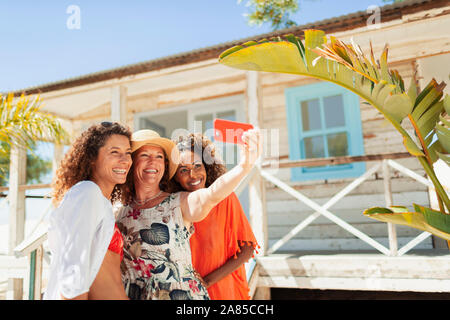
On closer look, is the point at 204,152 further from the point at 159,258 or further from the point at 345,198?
the point at 345,198

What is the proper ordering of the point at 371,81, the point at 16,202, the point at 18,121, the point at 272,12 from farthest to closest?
the point at 272,12 → the point at 16,202 → the point at 18,121 → the point at 371,81

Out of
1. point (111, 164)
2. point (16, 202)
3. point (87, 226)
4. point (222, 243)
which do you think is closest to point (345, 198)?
→ point (222, 243)

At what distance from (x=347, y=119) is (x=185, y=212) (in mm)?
4978

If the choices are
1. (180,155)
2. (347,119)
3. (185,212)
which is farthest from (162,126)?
(185,212)

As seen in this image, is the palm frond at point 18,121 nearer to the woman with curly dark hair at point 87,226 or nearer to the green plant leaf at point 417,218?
the woman with curly dark hair at point 87,226

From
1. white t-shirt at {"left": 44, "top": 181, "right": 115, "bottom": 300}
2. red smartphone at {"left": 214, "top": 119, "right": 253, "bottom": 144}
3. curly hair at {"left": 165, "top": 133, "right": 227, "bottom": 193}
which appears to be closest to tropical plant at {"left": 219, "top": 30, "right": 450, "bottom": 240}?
curly hair at {"left": 165, "top": 133, "right": 227, "bottom": 193}

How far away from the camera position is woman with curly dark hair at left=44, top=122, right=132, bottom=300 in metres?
1.28

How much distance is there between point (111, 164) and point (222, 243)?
82 cm

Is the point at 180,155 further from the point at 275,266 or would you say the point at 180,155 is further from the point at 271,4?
the point at 271,4

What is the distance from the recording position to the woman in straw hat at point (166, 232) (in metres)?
1.57

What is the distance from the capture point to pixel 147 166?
1846 mm

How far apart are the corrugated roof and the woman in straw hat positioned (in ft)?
10.5
